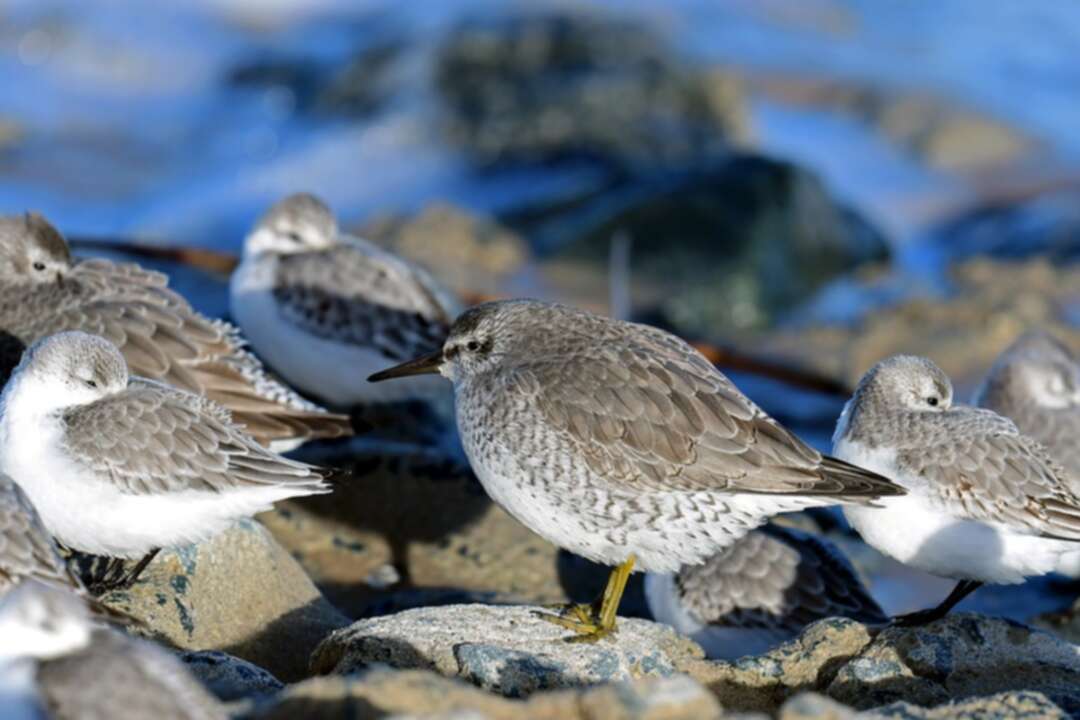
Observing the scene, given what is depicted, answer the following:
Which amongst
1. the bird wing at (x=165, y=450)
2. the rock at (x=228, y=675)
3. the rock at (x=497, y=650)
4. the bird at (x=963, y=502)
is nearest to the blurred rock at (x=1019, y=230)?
the bird at (x=963, y=502)

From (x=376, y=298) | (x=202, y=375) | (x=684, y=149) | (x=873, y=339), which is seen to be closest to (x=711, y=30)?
(x=684, y=149)

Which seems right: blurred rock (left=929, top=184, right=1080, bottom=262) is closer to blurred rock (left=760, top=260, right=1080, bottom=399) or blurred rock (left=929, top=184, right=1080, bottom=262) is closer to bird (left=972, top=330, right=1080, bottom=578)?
blurred rock (left=760, top=260, right=1080, bottom=399)

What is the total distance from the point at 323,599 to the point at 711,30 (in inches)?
527

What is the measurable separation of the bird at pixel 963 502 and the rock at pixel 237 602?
213 cm

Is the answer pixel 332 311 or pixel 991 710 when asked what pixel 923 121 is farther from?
pixel 991 710

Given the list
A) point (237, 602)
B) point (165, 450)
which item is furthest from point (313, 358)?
point (165, 450)

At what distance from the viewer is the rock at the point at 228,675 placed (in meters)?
4.62

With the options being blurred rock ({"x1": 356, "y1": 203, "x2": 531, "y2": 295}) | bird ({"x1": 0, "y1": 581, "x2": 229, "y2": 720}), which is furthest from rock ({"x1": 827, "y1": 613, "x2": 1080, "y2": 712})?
blurred rock ({"x1": 356, "y1": 203, "x2": 531, "y2": 295})

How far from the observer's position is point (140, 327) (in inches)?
264

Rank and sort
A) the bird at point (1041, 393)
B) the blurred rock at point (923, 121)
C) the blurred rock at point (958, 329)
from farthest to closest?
the blurred rock at point (923, 121), the blurred rock at point (958, 329), the bird at point (1041, 393)

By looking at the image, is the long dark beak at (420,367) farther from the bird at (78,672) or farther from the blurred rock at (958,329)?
the blurred rock at (958,329)

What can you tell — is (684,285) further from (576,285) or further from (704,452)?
(704,452)

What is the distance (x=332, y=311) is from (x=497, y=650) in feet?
10.3

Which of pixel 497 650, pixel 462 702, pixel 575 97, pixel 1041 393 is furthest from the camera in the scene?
pixel 575 97
